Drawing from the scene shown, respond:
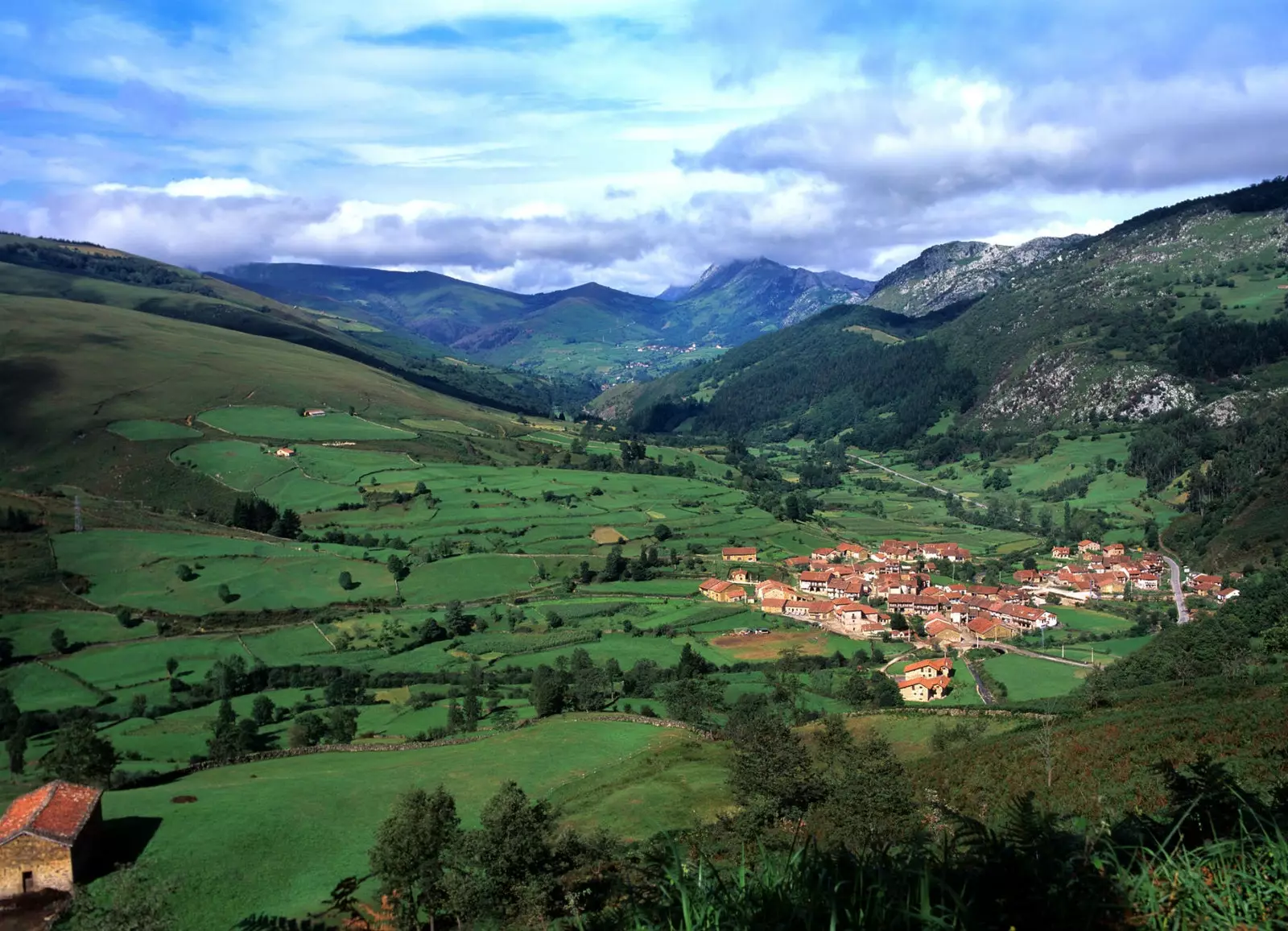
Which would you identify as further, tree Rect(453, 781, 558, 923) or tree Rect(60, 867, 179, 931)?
tree Rect(453, 781, 558, 923)

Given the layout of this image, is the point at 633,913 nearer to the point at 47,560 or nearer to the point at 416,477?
the point at 47,560

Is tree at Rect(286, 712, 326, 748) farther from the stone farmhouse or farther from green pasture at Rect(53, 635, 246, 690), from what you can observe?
the stone farmhouse

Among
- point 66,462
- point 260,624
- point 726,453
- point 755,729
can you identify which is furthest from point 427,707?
point 726,453

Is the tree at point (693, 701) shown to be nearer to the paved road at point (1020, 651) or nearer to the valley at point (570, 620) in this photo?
the valley at point (570, 620)

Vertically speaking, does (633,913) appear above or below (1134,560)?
above

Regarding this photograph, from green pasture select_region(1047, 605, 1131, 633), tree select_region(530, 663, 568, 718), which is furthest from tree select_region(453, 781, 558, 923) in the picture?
green pasture select_region(1047, 605, 1131, 633)
